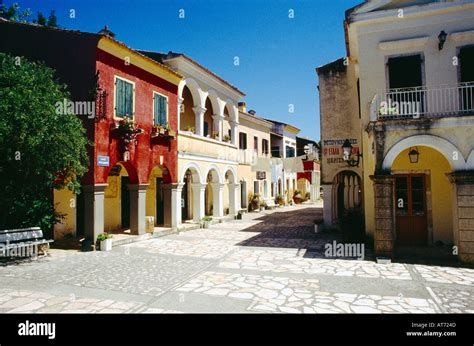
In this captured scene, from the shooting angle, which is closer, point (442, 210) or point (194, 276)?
point (194, 276)

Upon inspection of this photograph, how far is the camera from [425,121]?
9.04 m

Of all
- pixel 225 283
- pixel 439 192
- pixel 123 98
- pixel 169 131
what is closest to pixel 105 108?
pixel 123 98

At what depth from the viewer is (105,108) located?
11031 mm

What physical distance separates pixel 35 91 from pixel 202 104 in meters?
9.27

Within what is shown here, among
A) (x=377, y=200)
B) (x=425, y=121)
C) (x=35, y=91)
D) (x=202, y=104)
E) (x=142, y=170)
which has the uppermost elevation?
(x=202, y=104)

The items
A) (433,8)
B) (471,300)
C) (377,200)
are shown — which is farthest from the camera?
(433,8)

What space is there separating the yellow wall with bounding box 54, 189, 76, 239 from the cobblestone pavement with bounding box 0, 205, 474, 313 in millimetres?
1205

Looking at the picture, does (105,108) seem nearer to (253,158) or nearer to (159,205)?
(159,205)

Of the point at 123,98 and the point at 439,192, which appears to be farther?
the point at 123,98

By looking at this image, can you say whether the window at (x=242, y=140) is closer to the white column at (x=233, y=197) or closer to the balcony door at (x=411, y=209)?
the white column at (x=233, y=197)

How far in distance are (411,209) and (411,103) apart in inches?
146

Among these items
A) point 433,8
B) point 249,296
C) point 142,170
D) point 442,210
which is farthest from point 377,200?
point 142,170

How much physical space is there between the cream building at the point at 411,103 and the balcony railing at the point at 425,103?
1.1 inches
